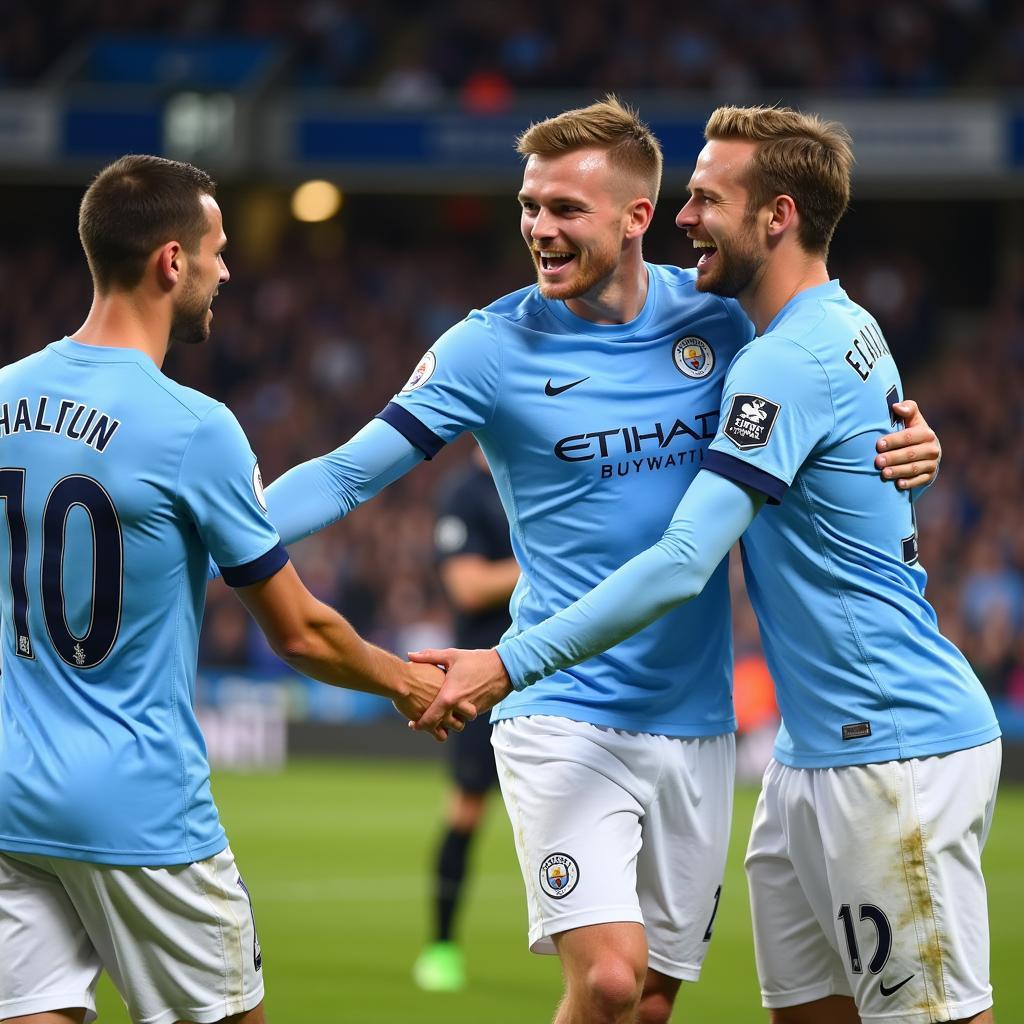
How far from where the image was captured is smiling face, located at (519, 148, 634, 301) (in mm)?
4660

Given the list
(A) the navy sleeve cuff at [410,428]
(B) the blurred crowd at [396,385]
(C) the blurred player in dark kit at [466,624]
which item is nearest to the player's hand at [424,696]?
(A) the navy sleeve cuff at [410,428]

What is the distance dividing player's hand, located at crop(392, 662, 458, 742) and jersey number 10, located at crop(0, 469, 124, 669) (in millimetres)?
851

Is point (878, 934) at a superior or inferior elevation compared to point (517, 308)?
inferior

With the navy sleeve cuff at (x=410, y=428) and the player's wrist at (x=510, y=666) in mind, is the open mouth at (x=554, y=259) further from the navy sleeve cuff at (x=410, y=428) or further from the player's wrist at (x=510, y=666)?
the player's wrist at (x=510, y=666)

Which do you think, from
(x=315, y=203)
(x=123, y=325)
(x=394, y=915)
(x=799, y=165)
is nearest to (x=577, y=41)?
(x=315, y=203)

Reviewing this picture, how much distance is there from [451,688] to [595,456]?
0.72 m

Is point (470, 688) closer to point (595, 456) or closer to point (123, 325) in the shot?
point (595, 456)

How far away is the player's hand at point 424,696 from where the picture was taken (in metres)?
4.35

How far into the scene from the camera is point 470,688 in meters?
4.30

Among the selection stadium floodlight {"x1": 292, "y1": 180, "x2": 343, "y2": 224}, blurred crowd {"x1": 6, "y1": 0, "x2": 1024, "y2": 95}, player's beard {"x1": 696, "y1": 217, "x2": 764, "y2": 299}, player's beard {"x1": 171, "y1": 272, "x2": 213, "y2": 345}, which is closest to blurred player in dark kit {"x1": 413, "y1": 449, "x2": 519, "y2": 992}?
player's beard {"x1": 696, "y1": 217, "x2": 764, "y2": 299}

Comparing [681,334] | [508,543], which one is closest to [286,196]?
[508,543]

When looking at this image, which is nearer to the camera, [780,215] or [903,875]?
[903,875]

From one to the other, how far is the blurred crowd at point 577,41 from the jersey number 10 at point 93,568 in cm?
1832

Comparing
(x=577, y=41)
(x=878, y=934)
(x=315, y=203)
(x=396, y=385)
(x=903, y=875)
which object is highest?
(x=577, y=41)
